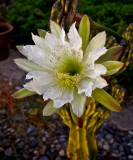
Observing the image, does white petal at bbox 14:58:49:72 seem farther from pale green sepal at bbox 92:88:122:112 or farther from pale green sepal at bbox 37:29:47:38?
pale green sepal at bbox 92:88:122:112

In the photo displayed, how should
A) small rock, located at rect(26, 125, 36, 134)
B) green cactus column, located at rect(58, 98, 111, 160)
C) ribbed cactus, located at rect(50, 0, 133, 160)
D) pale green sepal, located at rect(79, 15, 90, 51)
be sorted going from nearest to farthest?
1. pale green sepal, located at rect(79, 15, 90, 51)
2. ribbed cactus, located at rect(50, 0, 133, 160)
3. green cactus column, located at rect(58, 98, 111, 160)
4. small rock, located at rect(26, 125, 36, 134)

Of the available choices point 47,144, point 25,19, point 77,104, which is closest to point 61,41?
point 77,104

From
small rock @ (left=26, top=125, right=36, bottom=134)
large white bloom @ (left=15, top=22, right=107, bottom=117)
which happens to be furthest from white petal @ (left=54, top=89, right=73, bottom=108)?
small rock @ (left=26, top=125, right=36, bottom=134)

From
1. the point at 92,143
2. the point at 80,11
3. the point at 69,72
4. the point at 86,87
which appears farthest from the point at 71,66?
the point at 80,11

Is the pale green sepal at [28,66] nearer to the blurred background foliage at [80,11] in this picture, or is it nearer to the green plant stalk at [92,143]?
the green plant stalk at [92,143]

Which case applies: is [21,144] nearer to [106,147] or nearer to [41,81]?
[106,147]

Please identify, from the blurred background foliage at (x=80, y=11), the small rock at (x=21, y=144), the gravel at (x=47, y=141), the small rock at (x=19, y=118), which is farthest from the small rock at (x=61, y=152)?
the blurred background foliage at (x=80, y=11)
